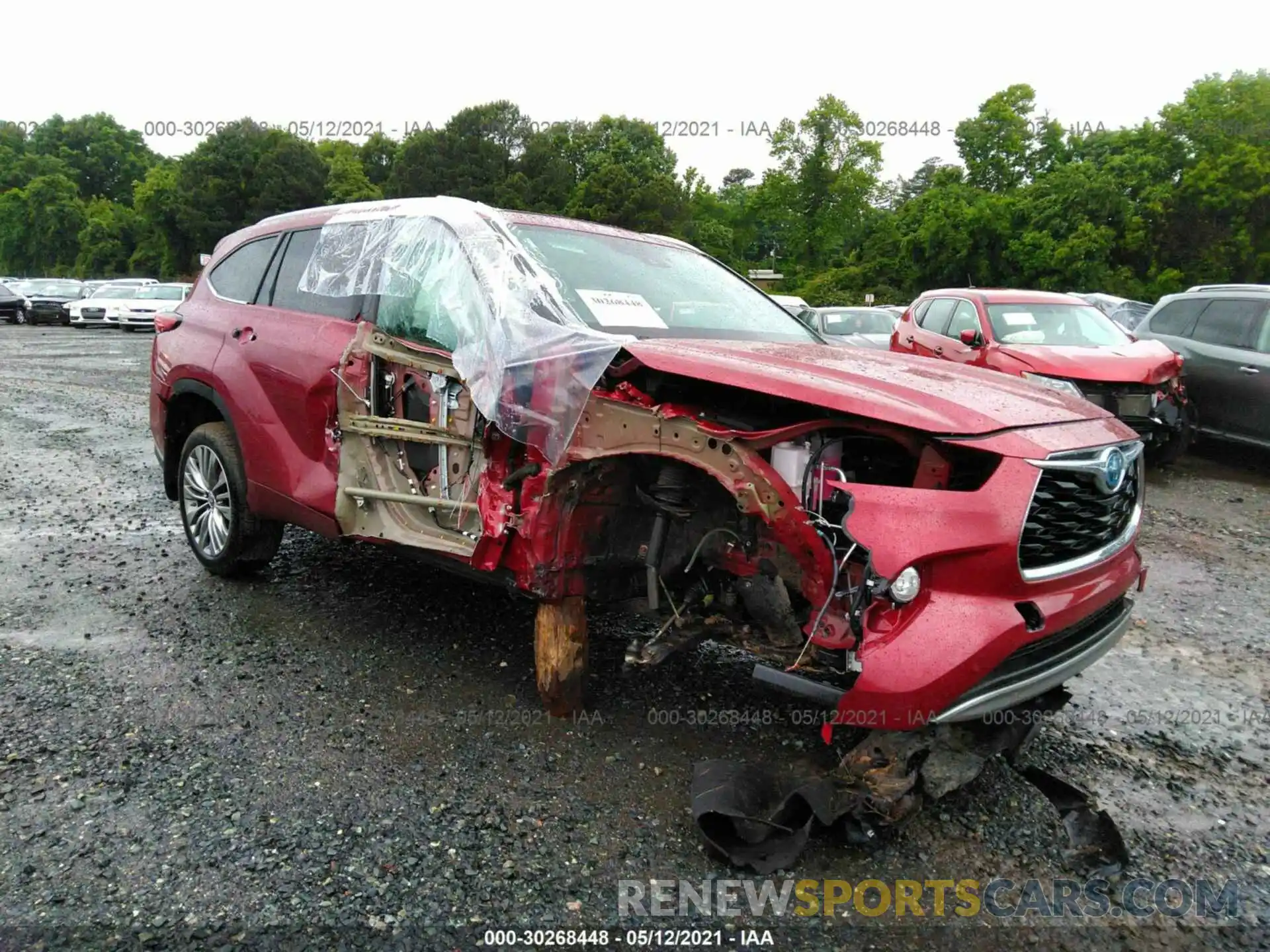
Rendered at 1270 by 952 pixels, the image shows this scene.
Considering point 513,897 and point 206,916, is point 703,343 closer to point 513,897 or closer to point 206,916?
point 513,897

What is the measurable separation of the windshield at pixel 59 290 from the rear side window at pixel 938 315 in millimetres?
28302

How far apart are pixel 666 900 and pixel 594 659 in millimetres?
1630

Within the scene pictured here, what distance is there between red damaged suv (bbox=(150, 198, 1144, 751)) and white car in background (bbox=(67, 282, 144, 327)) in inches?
952

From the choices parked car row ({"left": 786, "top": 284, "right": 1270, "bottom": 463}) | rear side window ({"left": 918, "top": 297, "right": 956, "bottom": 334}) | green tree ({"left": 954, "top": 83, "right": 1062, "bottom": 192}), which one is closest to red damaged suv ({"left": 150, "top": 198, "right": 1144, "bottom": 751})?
parked car row ({"left": 786, "top": 284, "right": 1270, "bottom": 463})

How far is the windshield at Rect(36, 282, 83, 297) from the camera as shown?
1102 inches

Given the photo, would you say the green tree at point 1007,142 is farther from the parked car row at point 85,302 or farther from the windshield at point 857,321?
the parked car row at point 85,302

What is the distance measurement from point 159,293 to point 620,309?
27205 millimetres

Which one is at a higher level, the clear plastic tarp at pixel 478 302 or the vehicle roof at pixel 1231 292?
the vehicle roof at pixel 1231 292

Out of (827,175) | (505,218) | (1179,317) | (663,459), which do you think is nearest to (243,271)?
(505,218)

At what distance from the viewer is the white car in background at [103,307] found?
2495 centimetres

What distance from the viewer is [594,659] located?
13.3 ft

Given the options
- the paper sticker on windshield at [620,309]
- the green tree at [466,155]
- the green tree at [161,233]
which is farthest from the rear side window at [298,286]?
the green tree at [161,233]

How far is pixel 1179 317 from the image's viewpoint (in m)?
9.31

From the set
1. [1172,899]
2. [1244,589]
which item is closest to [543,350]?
[1172,899]
